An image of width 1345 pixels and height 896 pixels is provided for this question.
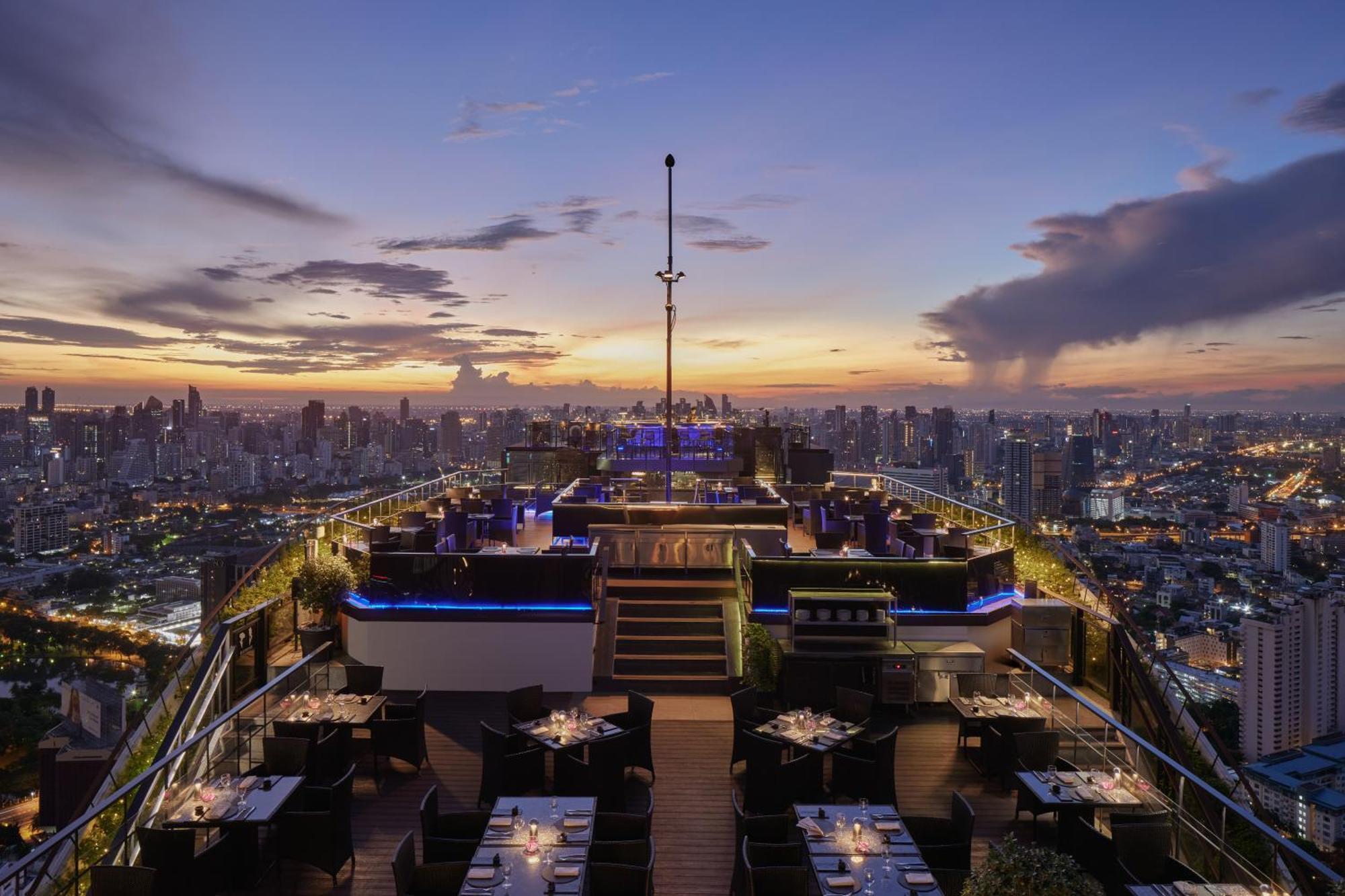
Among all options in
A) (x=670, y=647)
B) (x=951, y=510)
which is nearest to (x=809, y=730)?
(x=670, y=647)

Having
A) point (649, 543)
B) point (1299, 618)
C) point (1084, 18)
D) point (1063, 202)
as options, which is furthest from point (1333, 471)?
point (649, 543)

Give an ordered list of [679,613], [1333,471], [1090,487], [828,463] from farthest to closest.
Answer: [1090,487]
[828,463]
[1333,471]
[679,613]

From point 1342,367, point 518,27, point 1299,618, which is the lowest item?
point 1299,618

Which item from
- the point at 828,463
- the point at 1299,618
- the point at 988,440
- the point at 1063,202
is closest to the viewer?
the point at 1299,618

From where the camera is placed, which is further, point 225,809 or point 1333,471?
point 1333,471

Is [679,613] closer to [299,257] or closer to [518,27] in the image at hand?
[518,27]

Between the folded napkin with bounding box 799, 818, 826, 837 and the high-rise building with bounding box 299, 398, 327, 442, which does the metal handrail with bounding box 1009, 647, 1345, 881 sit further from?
the high-rise building with bounding box 299, 398, 327, 442

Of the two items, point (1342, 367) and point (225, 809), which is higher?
point (1342, 367)

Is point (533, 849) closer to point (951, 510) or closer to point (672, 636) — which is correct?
point (672, 636)
